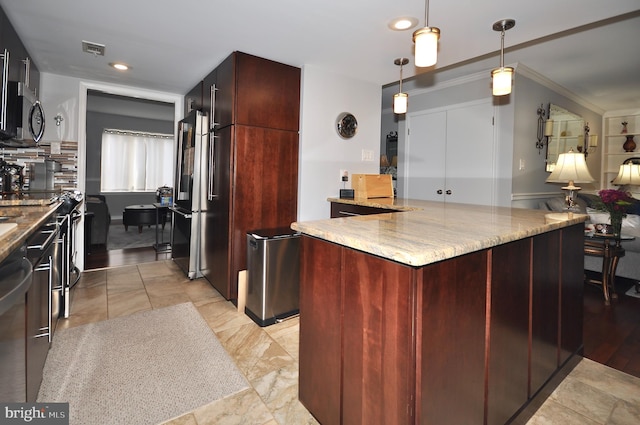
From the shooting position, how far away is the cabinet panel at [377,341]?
→ 3.29 ft

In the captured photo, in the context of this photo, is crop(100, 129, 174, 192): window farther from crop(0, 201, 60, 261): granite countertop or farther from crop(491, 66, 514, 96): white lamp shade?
crop(491, 66, 514, 96): white lamp shade

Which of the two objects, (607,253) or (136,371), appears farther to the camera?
(607,253)

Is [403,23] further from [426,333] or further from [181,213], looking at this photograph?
[181,213]

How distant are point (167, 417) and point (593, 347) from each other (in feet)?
8.62

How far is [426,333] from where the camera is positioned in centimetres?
100

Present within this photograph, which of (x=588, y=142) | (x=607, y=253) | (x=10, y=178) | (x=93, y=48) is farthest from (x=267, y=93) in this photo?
(x=588, y=142)

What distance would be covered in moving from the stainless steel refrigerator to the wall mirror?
4234mm

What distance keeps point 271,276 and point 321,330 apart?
1.22m

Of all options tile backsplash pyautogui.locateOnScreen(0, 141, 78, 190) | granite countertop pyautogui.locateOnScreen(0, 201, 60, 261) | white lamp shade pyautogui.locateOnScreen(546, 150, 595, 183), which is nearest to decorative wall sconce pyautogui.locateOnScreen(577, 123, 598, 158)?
white lamp shade pyautogui.locateOnScreen(546, 150, 595, 183)

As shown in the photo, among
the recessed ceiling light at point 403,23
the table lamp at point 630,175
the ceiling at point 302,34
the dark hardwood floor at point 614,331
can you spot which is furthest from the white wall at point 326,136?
the table lamp at point 630,175

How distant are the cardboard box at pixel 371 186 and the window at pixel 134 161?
6484 mm

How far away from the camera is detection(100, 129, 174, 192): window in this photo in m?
7.46

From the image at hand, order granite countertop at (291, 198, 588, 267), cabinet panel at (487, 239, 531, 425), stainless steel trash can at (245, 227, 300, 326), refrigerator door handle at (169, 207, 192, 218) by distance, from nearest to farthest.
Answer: granite countertop at (291, 198, 588, 267) → cabinet panel at (487, 239, 531, 425) → stainless steel trash can at (245, 227, 300, 326) → refrigerator door handle at (169, 207, 192, 218)

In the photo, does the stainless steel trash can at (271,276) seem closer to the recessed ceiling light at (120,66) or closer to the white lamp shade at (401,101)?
the white lamp shade at (401,101)
